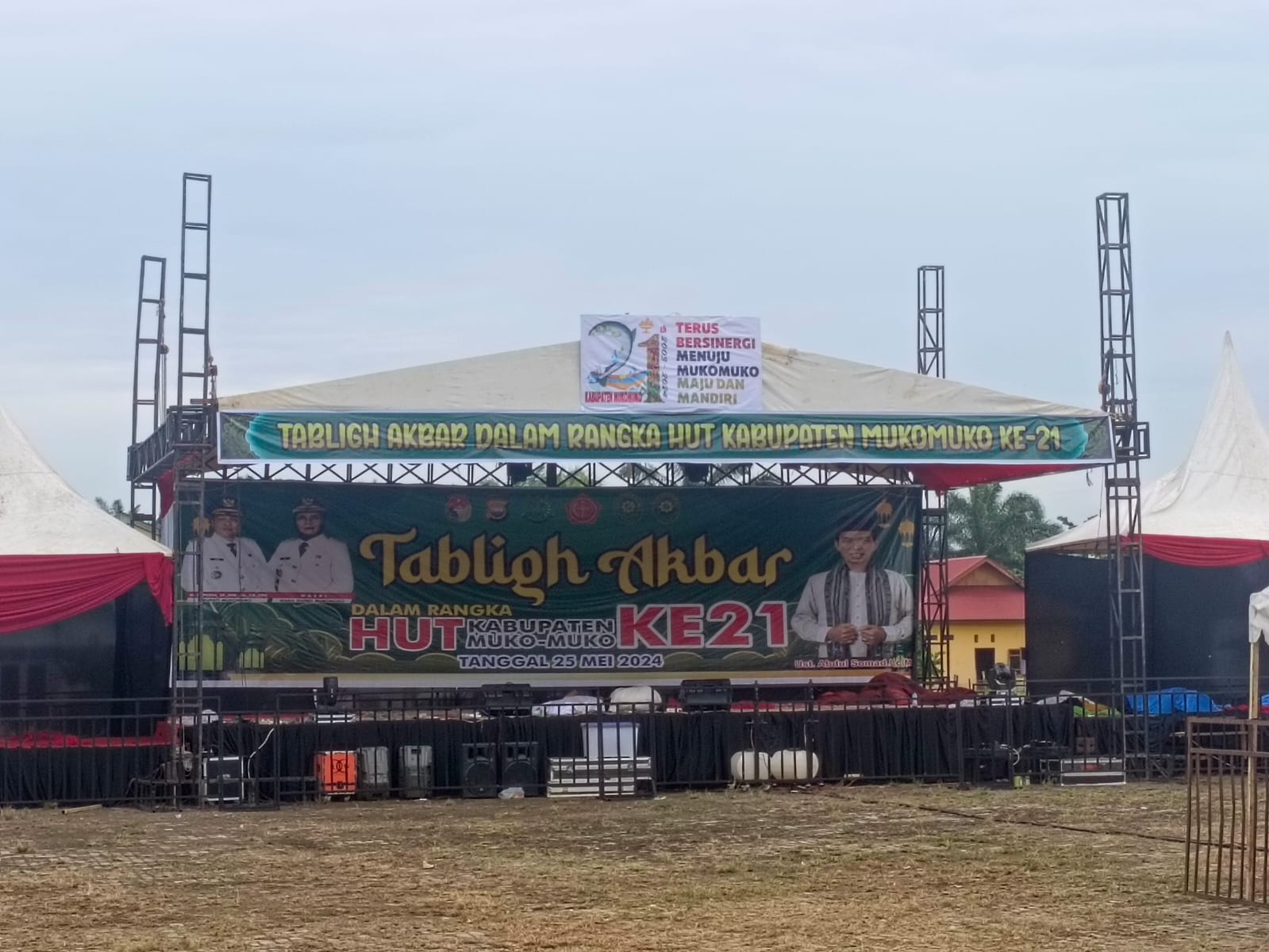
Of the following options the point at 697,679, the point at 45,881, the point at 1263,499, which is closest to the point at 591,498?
the point at 697,679

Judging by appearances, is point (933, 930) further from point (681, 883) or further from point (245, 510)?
point (245, 510)

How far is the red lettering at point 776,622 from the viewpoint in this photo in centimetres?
2605

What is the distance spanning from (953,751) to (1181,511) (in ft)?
20.4

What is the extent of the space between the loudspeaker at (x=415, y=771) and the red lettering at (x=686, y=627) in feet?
25.6

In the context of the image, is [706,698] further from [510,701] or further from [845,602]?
[845,602]

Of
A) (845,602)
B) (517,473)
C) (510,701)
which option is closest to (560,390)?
(510,701)

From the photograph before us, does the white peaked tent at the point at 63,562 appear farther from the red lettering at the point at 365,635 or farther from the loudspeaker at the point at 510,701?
the red lettering at the point at 365,635

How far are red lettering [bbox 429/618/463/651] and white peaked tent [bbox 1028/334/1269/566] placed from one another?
8.59m

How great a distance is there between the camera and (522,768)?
61.1ft

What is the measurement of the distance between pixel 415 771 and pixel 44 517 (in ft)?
17.5

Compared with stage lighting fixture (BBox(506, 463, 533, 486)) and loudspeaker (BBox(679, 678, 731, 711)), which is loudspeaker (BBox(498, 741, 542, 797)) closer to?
loudspeaker (BBox(679, 678, 731, 711))

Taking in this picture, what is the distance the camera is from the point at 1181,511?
77.6 feet

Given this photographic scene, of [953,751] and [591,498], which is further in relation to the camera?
[591,498]

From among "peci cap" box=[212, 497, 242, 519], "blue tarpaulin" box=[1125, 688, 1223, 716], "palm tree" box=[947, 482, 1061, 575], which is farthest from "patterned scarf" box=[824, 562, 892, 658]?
"palm tree" box=[947, 482, 1061, 575]
